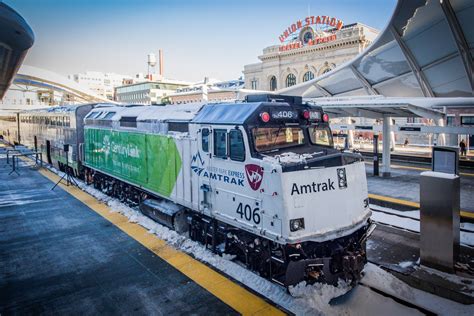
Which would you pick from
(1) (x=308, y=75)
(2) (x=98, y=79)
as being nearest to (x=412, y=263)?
(1) (x=308, y=75)

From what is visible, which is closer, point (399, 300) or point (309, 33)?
point (399, 300)

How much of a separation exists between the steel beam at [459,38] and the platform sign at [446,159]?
9079mm

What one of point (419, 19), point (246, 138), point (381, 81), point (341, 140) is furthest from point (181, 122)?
point (341, 140)

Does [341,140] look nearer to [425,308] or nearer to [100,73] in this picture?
[425,308]

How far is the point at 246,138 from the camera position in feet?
22.1

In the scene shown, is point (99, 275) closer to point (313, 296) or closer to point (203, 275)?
point (203, 275)

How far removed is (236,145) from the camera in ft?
23.0

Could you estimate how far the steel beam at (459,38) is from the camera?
580 inches

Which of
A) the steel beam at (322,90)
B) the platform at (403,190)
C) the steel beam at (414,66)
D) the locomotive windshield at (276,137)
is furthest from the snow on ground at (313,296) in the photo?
the steel beam at (322,90)

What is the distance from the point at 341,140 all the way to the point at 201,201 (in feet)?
85.3

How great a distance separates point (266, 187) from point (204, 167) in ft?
7.29

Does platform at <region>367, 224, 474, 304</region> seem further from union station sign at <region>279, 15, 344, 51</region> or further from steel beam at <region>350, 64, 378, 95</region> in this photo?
union station sign at <region>279, 15, 344, 51</region>

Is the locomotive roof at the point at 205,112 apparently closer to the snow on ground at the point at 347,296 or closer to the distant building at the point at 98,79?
the snow on ground at the point at 347,296

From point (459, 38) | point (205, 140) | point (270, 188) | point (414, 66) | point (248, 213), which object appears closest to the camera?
point (270, 188)
